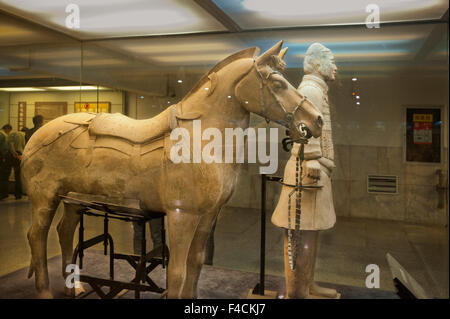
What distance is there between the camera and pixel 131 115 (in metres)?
2.33

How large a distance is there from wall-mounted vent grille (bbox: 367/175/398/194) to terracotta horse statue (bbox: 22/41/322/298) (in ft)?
2.98

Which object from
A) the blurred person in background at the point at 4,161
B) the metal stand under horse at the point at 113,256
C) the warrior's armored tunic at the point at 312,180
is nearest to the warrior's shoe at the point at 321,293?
the warrior's armored tunic at the point at 312,180

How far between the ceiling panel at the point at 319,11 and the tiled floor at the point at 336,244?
1298mm

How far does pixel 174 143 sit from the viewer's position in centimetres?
190

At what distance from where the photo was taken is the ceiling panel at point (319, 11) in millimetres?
2012

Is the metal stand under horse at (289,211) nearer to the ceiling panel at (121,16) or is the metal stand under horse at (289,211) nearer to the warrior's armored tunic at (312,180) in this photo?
the warrior's armored tunic at (312,180)

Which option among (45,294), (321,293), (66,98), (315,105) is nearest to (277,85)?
(315,105)

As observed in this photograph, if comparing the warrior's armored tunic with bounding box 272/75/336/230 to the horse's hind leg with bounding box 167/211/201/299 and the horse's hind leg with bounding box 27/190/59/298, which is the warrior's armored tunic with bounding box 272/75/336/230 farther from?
the horse's hind leg with bounding box 27/190/59/298

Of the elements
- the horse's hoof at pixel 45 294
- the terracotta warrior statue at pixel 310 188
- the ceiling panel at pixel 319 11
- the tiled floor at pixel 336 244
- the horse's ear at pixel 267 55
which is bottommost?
the horse's hoof at pixel 45 294

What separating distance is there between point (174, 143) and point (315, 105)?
0.89m

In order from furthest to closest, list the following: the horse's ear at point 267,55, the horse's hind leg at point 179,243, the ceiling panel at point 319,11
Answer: the ceiling panel at point 319,11, the horse's hind leg at point 179,243, the horse's ear at point 267,55

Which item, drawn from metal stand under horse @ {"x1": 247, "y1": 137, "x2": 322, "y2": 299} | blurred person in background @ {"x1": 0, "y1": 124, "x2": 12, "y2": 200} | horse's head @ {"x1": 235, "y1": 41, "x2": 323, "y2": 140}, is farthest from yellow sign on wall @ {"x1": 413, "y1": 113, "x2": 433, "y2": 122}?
blurred person in background @ {"x1": 0, "y1": 124, "x2": 12, "y2": 200}

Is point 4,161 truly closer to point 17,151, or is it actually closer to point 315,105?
point 17,151

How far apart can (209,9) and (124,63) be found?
664 millimetres
